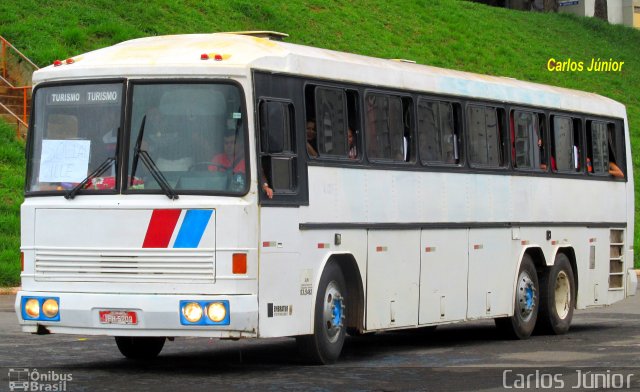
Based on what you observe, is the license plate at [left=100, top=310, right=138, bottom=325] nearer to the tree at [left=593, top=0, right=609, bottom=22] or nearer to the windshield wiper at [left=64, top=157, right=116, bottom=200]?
the windshield wiper at [left=64, top=157, right=116, bottom=200]

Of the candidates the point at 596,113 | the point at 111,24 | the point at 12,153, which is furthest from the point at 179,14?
the point at 596,113

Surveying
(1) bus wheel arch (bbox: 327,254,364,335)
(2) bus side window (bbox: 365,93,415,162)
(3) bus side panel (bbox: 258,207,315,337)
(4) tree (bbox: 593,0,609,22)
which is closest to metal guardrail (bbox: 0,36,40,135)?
(2) bus side window (bbox: 365,93,415,162)

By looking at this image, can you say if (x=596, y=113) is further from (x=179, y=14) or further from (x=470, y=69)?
(x=470, y=69)

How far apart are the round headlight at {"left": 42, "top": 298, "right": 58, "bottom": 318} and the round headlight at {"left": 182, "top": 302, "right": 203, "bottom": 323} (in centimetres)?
121

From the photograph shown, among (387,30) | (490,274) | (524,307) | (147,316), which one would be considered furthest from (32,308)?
(387,30)

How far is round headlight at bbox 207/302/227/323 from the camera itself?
12469 mm

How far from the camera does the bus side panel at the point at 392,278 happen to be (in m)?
14.8

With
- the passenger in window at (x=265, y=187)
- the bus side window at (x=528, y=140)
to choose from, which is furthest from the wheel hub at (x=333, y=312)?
the bus side window at (x=528, y=140)

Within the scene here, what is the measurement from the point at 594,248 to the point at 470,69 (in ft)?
86.1

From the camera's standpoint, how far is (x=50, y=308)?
42.4 feet

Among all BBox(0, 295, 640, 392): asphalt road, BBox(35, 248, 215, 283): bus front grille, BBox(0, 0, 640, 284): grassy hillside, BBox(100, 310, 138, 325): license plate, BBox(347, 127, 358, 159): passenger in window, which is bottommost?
BBox(0, 295, 640, 392): asphalt road

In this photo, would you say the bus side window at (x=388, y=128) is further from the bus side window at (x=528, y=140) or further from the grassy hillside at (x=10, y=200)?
the grassy hillside at (x=10, y=200)

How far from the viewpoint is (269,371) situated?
13.4m

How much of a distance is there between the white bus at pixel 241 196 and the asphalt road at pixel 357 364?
426 millimetres
